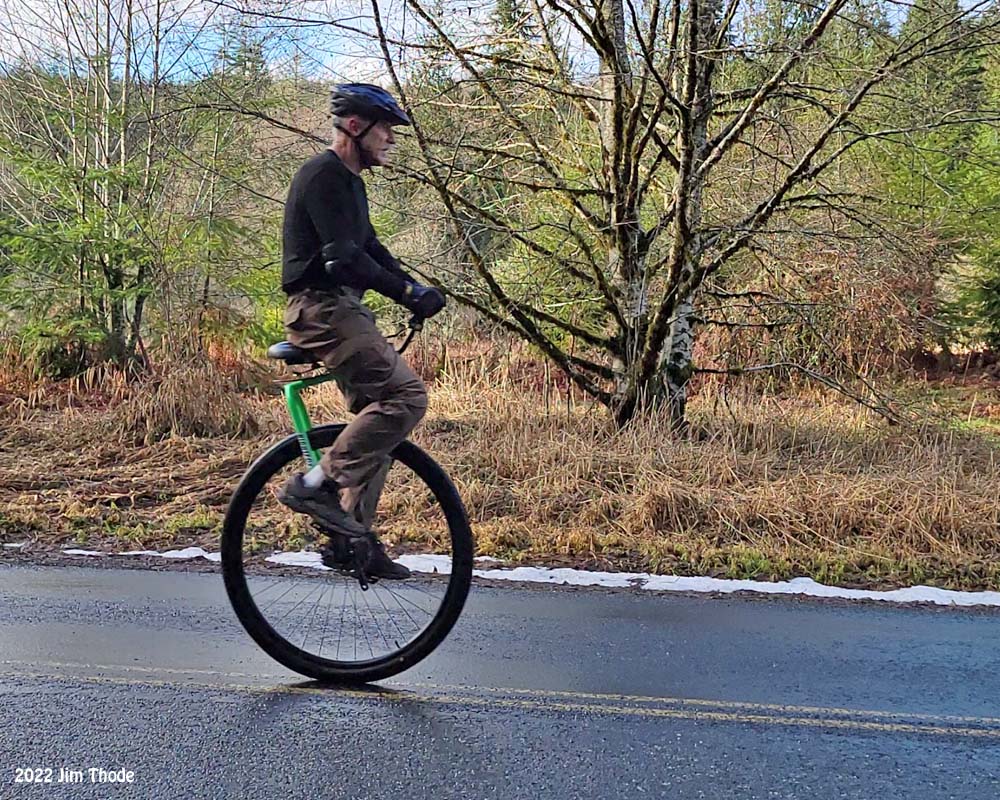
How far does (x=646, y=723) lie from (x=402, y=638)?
105 cm

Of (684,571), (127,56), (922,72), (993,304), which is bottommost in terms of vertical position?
(684,571)

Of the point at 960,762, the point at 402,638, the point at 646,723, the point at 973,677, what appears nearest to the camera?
the point at 960,762

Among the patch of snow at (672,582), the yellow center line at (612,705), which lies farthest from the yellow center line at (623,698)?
the patch of snow at (672,582)

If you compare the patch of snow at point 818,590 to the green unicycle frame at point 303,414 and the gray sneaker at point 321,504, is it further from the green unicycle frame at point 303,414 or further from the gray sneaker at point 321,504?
the green unicycle frame at point 303,414

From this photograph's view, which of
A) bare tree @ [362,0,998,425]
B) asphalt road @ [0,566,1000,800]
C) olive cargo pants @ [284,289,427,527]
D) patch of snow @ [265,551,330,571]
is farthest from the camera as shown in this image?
bare tree @ [362,0,998,425]

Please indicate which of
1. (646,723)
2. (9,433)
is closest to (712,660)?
(646,723)

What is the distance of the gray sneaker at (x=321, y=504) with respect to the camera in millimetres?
3004

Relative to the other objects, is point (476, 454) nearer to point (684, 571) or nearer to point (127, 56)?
point (684, 571)

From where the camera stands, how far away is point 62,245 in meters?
10.6

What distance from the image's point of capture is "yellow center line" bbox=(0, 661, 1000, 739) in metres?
2.83

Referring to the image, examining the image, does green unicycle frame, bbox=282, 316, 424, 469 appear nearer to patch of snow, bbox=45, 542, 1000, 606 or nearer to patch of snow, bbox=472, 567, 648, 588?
patch of snow, bbox=45, 542, 1000, 606

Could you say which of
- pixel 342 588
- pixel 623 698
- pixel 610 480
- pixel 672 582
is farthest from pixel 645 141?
pixel 623 698

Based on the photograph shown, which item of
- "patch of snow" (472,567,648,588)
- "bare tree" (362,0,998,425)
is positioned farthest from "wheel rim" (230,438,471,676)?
"bare tree" (362,0,998,425)

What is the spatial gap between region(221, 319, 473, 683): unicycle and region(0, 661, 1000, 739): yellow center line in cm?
13
